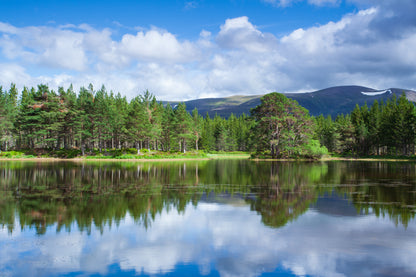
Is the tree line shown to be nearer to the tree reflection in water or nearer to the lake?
the tree reflection in water

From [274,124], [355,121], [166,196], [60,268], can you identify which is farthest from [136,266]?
[355,121]

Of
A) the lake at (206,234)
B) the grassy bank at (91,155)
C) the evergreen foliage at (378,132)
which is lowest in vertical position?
the lake at (206,234)

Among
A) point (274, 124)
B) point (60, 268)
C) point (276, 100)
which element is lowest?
point (60, 268)

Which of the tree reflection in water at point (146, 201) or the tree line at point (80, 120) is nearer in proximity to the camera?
the tree reflection in water at point (146, 201)

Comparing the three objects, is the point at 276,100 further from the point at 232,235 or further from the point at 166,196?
the point at 232,235

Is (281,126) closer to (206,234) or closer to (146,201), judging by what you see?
(146,201)

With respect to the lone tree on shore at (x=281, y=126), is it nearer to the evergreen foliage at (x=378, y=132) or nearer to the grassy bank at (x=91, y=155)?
the evergreen foliage at (x=378, y=132)

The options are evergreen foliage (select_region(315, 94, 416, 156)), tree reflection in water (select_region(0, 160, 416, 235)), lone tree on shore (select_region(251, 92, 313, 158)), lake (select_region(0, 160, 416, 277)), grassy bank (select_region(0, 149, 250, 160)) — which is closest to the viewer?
lake (select_region(0, 160, 416, 277))

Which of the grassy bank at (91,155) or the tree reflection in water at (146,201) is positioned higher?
the grassy bank at (91,155)

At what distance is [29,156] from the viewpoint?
238 feet

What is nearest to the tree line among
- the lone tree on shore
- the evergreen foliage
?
the lone tree on shore

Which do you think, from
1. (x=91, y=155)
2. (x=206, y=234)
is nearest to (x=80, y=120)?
(x=91, y=155)

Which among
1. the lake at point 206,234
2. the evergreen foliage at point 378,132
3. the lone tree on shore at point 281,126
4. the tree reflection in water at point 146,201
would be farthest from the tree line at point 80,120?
the lake at point 206,234

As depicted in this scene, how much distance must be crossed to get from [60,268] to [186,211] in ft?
24.7
